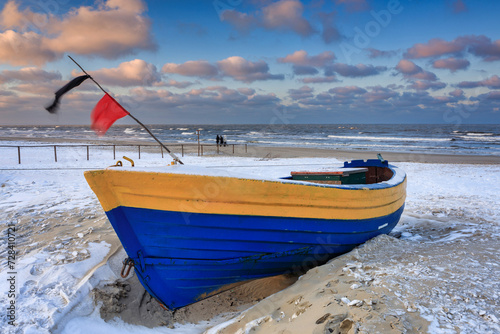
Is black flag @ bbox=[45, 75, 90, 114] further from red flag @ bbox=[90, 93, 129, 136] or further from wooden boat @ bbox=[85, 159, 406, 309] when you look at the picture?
wooden boat @ bbox=[85, 159, 406, 309]

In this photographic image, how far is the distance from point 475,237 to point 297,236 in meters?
3.24

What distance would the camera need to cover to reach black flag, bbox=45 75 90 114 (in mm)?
3455

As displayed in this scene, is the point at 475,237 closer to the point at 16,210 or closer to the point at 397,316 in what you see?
the point at 397,316

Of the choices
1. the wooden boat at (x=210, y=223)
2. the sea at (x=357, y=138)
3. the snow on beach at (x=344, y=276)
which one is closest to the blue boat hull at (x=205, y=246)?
the wooden boat at (x=210, y=223)

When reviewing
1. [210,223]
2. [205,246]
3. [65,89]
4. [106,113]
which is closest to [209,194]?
[210,223]

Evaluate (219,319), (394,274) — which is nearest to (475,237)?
(394,274)

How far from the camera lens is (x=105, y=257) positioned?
4.32 m

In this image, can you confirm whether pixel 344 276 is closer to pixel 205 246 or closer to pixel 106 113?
pixel 205 246

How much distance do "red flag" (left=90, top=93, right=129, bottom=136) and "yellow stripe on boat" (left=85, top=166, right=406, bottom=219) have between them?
2.29 feet

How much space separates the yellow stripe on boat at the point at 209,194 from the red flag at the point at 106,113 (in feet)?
2.29

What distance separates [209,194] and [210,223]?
33 cm

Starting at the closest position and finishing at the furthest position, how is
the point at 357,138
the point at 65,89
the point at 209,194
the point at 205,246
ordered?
the point at 209,194 < the point at 205,246 < the point at 65,89 < the point at 357,138

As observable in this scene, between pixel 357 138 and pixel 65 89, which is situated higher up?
pixel 65 89

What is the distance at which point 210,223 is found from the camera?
3.24 m
